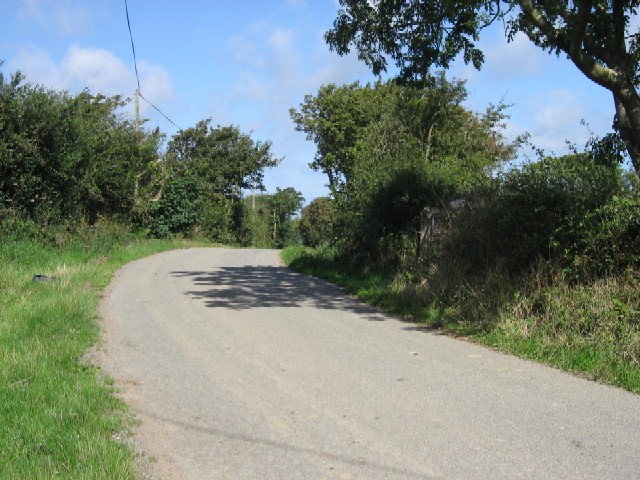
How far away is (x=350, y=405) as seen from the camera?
573 centimetres

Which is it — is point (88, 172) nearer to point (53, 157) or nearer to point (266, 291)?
point (53, 157)

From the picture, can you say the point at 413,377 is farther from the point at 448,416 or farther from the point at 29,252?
the point at 29,252

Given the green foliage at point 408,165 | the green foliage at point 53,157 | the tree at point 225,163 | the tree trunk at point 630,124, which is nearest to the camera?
the tree trunk at point 630,124

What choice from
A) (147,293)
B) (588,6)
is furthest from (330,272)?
(588,6)

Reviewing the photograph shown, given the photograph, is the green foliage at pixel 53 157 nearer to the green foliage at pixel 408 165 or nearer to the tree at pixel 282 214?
the green foliage at pixel 408 165

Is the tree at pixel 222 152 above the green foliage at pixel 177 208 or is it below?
above

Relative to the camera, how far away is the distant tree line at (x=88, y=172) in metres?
21.2

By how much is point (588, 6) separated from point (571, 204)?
2.90 metres

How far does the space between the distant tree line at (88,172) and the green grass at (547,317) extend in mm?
15796

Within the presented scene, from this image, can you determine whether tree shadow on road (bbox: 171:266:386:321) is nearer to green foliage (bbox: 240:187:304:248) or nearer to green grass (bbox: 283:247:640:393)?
green grass (bbox: 283:247:640:393)

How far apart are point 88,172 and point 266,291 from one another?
13007 millimetres

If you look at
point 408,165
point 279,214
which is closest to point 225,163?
point 279,214

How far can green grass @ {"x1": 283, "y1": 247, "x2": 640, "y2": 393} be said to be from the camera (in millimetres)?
7094

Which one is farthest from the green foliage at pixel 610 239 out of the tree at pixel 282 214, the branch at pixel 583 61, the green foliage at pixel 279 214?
the tree at pixel 282 214
